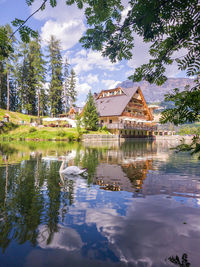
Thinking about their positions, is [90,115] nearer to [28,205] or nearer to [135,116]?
[135,116]

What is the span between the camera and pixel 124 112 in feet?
150

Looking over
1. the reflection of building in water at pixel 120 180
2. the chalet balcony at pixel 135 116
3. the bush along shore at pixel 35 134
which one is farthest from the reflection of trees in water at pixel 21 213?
the chalet balcony at pixel 135 116

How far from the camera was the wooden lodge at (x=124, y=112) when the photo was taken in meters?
44.6

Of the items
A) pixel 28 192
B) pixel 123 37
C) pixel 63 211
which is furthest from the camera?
pixel 28 192

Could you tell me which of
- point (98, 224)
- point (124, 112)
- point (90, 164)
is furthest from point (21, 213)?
point (124, 112)

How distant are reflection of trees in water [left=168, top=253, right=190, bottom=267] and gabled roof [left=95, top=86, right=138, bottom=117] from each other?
41725mm

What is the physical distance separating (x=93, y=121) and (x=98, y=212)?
35479 millimetres

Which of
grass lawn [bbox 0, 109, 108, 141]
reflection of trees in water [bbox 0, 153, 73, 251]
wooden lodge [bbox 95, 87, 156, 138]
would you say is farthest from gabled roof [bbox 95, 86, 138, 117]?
reflection of trees in water [bbox 0, 153, 73, 251]

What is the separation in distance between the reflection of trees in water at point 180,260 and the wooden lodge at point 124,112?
39128 mm

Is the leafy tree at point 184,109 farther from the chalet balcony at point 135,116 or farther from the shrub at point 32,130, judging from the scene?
the chalet balcony at point 135,116

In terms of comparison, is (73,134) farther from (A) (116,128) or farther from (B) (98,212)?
(B) (98,212)

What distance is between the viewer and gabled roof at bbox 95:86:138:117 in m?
45.3

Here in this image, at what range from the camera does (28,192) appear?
5.60 m

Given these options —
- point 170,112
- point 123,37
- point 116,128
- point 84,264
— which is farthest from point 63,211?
point 116,128
